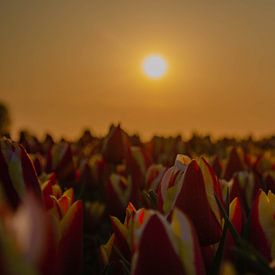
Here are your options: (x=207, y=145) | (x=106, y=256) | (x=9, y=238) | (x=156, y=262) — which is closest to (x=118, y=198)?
(x=106, y=256)

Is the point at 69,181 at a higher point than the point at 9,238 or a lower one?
higher

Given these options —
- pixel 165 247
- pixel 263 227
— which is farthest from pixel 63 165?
pixel 165 247

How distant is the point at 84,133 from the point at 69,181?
5101 mm

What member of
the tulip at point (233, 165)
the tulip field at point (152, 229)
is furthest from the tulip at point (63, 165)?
the tulip field at point (152, 229)

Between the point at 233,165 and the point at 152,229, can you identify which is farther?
the point at 233,165

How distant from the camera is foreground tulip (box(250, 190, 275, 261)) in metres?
1.40

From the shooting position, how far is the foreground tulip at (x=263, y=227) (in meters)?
1.40

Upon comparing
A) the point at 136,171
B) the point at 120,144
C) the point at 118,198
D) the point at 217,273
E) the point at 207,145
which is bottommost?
the point at 217,273

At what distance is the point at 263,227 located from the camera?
4.63 ft

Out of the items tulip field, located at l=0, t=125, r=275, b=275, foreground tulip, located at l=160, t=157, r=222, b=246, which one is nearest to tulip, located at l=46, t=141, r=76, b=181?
tulip field, located at l=0, t=125, r=275, b=275

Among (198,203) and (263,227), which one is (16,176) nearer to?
(198,203)

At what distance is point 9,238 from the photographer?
0.78 meters

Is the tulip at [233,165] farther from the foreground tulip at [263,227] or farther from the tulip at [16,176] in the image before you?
the tulip at [16,176]

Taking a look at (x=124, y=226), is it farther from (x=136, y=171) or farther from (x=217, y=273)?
(x=136, y=171)
